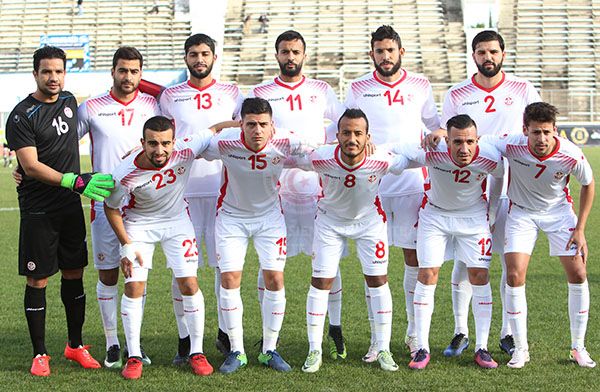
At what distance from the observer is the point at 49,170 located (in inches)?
210

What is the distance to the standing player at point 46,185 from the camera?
541 cm

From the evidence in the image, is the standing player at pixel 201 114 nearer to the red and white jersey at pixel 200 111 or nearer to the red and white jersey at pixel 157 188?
the red and white jersey at pixel 200 111

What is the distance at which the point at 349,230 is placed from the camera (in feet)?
18.4

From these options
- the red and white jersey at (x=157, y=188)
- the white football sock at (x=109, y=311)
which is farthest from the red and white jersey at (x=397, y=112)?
the white football sock at (x=109, y=311)

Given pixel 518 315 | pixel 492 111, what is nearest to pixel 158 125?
pixel 492 111

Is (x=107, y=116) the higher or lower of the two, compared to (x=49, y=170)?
higher

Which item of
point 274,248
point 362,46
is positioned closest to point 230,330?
point 274,248

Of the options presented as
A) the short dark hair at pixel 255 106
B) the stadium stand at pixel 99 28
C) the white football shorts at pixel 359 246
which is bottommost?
the white football shorts at pixel 359 246

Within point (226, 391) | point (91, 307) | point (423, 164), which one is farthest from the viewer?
point (91, 307)

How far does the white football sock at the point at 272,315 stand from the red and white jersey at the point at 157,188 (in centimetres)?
77

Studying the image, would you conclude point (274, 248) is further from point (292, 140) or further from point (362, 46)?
point (362, 46)

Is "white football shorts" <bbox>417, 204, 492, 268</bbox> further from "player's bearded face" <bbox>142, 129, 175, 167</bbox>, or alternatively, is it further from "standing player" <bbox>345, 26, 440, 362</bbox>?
"player's bearded face" <bbox>142, 129, 175, 167</bbox>

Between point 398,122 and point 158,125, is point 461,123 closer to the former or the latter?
point 398,122

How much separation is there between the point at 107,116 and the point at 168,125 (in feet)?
2.31
